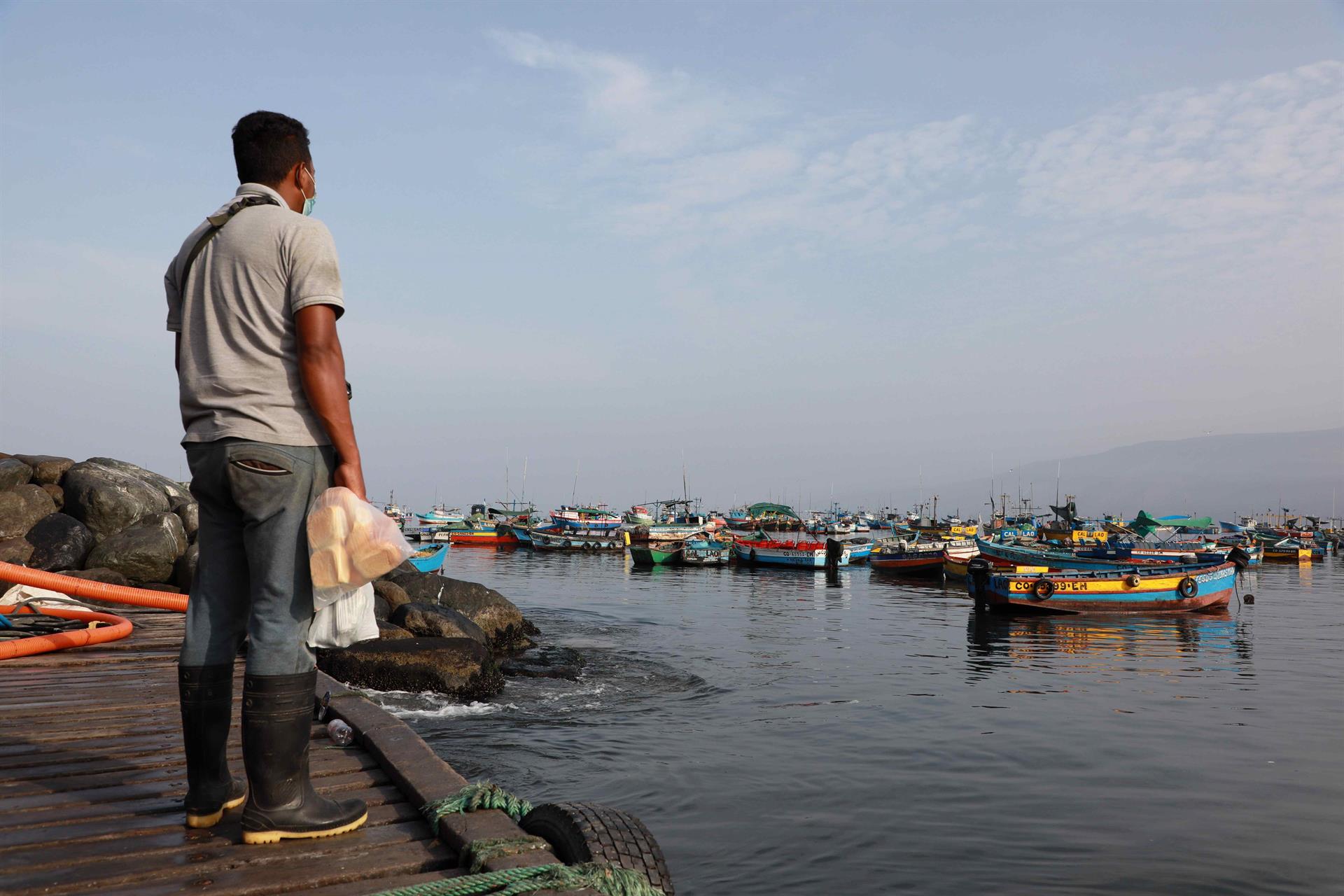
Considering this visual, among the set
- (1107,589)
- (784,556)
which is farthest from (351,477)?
(784,556)

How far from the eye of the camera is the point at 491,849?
9.71 ft

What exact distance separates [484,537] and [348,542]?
80611 millimetres

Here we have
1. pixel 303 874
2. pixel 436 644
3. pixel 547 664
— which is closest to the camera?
pixel 303 874

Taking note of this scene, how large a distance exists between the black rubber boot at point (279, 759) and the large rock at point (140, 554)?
14.3 meters

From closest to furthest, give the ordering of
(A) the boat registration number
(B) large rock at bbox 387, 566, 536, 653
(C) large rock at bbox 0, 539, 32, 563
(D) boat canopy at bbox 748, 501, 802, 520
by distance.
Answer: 1. (C) large rock at bbox 0, 539, 32, 563
2. (B) large rock at bbox 387, 566, 536, 653
3. (A) the boat registration number
4. (D) boat canopy at bbox 748, 501, 802, 520

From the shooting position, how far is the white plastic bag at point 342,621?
10.3 feet

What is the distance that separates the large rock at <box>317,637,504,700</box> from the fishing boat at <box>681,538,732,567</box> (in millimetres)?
42449

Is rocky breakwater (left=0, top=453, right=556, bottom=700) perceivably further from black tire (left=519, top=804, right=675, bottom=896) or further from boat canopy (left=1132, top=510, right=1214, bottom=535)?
boat canopy (left=1132, top=510, right=1214, bottom=535)

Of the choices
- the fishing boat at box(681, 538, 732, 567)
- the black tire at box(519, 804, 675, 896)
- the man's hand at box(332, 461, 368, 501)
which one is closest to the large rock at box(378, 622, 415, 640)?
the black tire at box(519, 804, 675, 896)

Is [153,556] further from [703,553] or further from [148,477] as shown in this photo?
[703,553]

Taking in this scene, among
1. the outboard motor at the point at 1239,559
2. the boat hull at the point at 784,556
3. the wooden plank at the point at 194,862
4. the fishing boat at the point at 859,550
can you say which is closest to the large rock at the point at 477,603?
the wooden plank at the point at 194,862

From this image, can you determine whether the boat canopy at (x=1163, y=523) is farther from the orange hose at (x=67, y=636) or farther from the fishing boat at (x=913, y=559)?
the orange hose at (x=67, y=636)

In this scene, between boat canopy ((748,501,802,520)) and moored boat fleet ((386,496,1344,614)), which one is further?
boat canopy ((748,501,802,520))

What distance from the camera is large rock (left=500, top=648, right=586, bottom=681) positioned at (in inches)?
642
